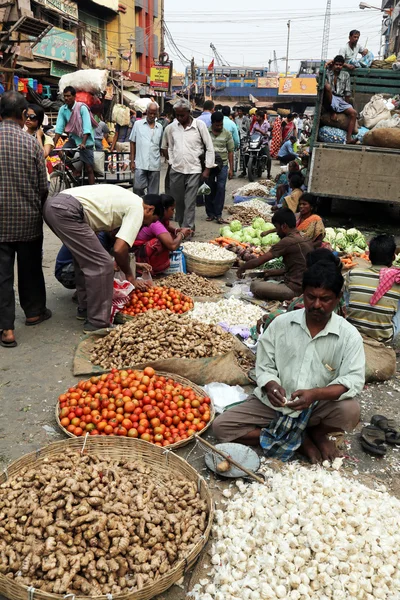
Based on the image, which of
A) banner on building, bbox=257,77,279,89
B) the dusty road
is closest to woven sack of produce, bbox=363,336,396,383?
the dusty road

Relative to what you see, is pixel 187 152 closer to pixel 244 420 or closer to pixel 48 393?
pixel 48 393

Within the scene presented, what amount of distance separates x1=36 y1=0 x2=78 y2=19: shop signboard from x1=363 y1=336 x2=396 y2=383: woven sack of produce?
55.0ft

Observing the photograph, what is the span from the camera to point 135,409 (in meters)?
3.26

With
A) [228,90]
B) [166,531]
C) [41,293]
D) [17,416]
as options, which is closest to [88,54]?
[41,293]

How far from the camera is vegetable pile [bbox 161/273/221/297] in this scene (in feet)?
18.7

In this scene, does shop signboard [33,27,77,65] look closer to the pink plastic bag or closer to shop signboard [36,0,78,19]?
shop signboard [36,0,78,19]

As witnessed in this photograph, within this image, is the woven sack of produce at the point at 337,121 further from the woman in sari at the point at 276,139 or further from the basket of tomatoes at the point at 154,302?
the woman in sari at the point at 276,139

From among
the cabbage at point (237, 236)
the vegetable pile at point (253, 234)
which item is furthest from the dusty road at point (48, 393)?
the vegetable pile at point (253, 234)

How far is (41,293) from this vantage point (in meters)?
4.79

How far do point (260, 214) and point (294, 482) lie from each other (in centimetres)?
784

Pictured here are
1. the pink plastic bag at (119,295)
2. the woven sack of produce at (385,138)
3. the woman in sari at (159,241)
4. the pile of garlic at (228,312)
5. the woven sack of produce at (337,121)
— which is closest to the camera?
the pink plastic bag at (119,295)

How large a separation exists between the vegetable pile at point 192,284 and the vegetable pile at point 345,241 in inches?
108

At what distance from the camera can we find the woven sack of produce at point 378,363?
13.3 feet

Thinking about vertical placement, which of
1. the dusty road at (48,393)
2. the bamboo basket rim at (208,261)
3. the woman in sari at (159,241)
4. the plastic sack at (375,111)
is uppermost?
the plastic sack at (375,111)
